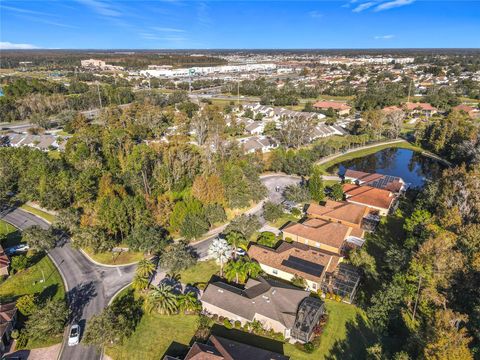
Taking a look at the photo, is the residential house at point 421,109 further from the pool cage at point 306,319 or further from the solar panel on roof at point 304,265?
the pool cage at point 306,319

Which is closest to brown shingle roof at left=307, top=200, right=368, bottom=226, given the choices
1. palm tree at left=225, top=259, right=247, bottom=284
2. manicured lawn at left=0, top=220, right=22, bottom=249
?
palm tree at left=225, top=259, right=247, bottom=284

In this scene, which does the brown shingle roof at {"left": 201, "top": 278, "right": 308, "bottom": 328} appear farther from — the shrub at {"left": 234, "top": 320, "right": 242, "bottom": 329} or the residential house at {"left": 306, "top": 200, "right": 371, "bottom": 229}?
the residential house at {"left": 306, "top": 200, "right": 371, "bottom": 229}

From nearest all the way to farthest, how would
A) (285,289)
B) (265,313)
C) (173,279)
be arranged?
(265,313) < (285,289) < (173,279)

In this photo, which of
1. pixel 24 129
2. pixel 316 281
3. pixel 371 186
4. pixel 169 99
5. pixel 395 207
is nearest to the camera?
pixel 316 281

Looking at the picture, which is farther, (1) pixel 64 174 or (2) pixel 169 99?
(2) pixel 169 99

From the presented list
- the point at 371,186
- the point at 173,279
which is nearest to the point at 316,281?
the point at 173,279

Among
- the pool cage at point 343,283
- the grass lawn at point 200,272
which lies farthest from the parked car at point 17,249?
the pool cage at point 343,283

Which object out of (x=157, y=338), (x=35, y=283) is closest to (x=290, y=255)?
(x=157, y=338)

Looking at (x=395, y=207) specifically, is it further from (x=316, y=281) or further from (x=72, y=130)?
(x=72, y=130)
